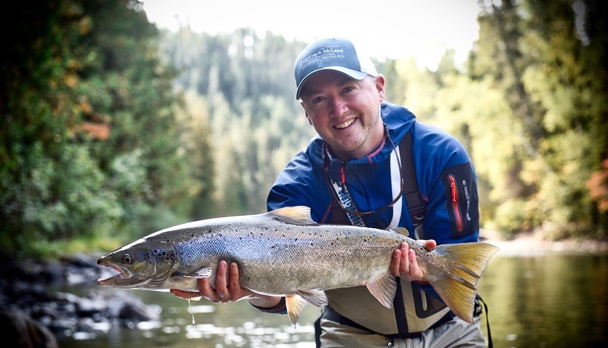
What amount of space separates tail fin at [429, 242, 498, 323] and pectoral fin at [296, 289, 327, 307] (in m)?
0.60

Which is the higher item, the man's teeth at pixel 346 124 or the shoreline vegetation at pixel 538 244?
the man's teeth at pixel 346 124

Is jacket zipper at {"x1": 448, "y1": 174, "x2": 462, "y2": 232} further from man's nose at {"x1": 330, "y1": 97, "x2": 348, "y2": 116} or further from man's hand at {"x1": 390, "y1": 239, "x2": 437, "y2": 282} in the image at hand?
man's nose at {"x1": 330, "y1": 97, "x2": 348, "y2": 116}

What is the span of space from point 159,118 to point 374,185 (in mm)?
28633

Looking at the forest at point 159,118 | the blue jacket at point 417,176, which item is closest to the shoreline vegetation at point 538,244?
the forest at point 159,118

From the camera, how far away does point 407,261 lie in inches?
124

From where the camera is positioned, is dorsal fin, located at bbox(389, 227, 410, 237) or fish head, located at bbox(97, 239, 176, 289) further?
dorsal fin, located at bbox(389, 227, 410, 237)

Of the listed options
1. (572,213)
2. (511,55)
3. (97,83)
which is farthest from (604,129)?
(97,83)

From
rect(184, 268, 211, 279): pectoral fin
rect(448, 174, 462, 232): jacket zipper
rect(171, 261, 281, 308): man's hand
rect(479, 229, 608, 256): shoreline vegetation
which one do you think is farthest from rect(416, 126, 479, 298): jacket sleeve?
rect(479, 229, 608, 256): shoreline vegetation

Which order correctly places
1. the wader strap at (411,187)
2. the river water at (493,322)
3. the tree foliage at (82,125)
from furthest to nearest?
the tree foliage at (82,125)
the river water at (493,322)
the wader strap at (411,187)

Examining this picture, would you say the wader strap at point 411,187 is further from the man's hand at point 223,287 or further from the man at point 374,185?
the man's hand at point 223,287

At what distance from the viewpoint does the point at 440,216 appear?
10.8ft

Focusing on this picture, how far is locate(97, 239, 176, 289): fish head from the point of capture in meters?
2.91

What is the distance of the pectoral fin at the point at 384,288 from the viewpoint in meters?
3.19

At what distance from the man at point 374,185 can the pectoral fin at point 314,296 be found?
329mm
